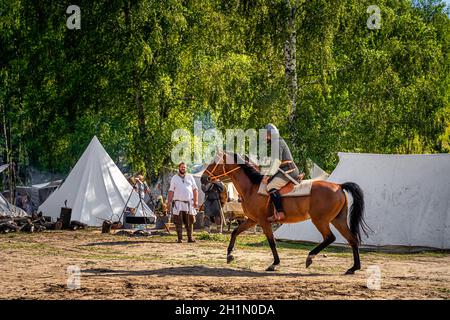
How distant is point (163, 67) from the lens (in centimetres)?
2781

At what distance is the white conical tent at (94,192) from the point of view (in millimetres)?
25438

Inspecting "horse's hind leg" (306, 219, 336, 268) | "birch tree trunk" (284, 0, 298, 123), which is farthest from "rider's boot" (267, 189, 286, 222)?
"birch tree trunk" (284, 0, 298, 123)

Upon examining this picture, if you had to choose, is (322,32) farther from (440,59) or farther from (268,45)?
(440,59)

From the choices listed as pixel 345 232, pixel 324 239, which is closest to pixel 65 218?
pixel 324 239

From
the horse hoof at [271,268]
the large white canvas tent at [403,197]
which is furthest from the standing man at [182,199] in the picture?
the horse hoof at [271,268]

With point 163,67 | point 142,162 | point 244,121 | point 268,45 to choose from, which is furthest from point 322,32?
point 142,162

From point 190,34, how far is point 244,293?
61.3ft

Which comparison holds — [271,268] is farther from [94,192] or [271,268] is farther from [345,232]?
[94,192]

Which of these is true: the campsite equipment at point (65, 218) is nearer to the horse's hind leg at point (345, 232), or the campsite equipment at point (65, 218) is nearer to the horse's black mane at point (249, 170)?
the horse's black mane at point (249, 170)

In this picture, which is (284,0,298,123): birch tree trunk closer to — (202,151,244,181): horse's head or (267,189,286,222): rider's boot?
(202,151,244,181): horse's head

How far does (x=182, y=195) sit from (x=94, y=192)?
7100 mm

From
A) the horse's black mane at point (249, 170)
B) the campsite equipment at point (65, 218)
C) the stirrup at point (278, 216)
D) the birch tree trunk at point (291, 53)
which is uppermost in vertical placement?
the birch tree trunk at point (291, 53)

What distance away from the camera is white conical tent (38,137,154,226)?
2544 centimetres
